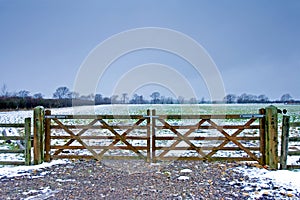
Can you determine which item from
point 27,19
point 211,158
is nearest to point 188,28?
point 27,19

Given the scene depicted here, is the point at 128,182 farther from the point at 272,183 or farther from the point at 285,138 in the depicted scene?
the point at 285,138

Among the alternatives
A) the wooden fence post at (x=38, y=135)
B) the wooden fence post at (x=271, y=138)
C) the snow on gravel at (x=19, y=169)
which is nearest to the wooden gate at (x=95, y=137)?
the wooden fence post at (x=38, y=135)

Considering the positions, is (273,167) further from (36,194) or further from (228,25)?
(228,25)

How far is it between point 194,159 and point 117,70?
8657 millimetres

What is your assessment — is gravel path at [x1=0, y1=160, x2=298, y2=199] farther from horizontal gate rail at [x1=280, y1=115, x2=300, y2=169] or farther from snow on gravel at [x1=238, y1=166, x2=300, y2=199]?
horizontal gate rail at [x1=280, y1=115, x2=300, y2=169]

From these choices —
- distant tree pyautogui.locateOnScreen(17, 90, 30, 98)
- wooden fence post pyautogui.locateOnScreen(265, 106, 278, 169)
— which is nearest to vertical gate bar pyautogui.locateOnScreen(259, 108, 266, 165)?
wooden fence post pyautogui.locateOnScreen(265, 106, 278, 169)

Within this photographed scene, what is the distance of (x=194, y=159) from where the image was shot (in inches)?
273

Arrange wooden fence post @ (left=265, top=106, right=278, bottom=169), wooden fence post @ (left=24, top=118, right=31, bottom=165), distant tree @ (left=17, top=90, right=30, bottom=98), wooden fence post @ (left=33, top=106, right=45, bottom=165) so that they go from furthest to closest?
distant tree @ (left=17, top=90, right=30, bottom=98) → wooden fence post @ (left=33, top=106, right=45, bottom=165) → wooden fence post @ (left=24, top=118, right=31, bottom=165) → wooden fence post @ (left=265, top=106, right=278, bottom=169)

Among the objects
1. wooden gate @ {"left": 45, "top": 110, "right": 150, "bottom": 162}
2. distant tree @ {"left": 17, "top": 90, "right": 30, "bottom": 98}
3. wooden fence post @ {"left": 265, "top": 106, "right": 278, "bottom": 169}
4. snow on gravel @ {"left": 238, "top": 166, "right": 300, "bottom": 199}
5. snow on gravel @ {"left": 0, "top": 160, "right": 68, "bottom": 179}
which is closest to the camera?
snow on gravel @ {"left": 238, "top": 166, "right": 300, "bottom": 199}

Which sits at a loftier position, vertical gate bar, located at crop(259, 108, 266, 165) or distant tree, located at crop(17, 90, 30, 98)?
distant tree, located at crop(17, 90, 30, 98)

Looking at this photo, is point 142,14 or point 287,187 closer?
point 287,187

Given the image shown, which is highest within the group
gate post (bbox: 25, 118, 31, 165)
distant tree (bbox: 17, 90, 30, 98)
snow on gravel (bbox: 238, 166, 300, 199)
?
distant tree (bbox: 17, 90, 30, 98)

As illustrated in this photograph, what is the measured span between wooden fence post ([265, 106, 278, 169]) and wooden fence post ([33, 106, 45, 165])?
19.4 feet

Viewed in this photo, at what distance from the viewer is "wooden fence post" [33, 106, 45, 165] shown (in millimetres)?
6824
